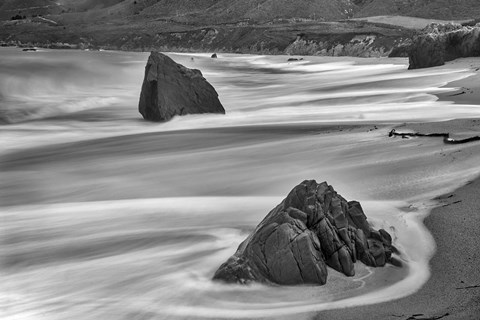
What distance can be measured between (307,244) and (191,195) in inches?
186

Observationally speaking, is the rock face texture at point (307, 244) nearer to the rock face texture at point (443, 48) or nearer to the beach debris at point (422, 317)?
the beach debris at point (422, 317)

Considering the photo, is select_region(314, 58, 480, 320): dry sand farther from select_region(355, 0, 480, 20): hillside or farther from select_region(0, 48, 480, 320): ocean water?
select_region(355, 0, 480, 20): hillside

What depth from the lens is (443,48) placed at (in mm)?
34969

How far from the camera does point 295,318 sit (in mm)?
5348

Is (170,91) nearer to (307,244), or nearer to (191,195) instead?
(191,195)

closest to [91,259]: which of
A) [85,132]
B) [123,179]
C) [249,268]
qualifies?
[249,268]

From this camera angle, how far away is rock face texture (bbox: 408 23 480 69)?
34.4 meters

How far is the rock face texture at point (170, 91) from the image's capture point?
59.9 ft

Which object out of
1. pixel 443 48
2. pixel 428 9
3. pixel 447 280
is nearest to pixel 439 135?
pixel 447 280

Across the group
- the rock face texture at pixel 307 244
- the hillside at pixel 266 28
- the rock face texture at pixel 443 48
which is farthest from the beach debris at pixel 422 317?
the hillside at pixel 266 28

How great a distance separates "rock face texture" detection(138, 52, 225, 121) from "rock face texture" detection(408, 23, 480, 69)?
1857cm

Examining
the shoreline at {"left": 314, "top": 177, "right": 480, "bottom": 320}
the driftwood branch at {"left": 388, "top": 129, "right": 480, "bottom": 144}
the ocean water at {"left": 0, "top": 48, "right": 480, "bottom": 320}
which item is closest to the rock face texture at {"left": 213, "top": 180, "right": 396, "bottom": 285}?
the ocean water at {"left": 0, "top": 48, "right": 480, "bottom": 320}

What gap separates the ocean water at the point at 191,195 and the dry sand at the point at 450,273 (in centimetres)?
16

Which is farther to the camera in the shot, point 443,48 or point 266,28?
point 266,28
